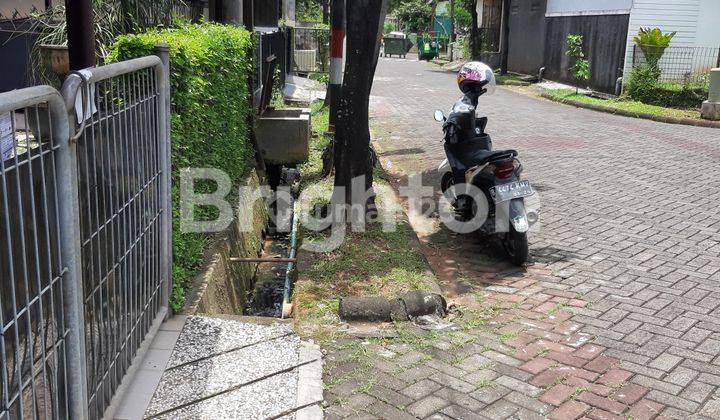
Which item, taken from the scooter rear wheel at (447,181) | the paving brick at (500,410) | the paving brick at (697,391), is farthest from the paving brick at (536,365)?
the scooter rear wheel at (447,181)

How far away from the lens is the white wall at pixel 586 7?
62.5 ft

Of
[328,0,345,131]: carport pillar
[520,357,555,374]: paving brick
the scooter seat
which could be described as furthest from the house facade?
[520,357,555,374]: paving brick

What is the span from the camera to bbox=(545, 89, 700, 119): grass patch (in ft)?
52.9

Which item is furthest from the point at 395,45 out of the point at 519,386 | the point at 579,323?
the point at 519,386

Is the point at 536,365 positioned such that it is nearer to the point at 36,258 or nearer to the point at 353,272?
the point at 353,272

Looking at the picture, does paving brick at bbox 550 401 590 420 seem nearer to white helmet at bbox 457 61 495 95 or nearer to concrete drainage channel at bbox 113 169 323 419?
concrete drainage channel at bbox 113 169 323 419

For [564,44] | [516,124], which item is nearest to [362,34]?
[516,124]

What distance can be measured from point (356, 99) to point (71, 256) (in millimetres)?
4312

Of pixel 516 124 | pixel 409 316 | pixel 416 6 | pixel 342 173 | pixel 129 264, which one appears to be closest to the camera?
pixel 129 264

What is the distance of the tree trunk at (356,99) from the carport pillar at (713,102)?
11.3 meters

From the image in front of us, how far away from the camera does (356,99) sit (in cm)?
667

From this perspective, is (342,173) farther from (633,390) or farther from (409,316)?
(633,390)

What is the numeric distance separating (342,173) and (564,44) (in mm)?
A: 18158

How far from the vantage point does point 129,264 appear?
3.67 metres
